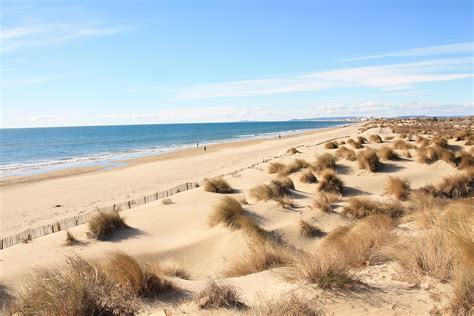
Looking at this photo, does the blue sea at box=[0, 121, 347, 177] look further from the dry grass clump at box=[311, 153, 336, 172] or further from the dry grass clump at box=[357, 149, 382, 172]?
the dry grass clump at box=[357, 149, 382, 172]

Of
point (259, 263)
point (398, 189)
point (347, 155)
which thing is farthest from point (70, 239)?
point (347, 155)

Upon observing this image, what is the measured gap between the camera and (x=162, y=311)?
5.07 meters

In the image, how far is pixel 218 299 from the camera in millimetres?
5066

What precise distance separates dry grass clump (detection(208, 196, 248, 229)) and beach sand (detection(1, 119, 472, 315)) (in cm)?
26

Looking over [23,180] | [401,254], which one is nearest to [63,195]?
[23,180]

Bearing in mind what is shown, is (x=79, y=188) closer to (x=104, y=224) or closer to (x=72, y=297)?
(x=104, y=224)

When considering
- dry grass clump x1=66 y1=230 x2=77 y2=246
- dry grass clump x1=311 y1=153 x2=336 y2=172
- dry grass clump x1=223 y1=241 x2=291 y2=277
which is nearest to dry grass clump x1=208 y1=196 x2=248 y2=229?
dry grass clump x1=223 y1=241 x2=291 y2=277

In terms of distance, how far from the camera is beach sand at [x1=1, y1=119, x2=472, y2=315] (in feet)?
16.4

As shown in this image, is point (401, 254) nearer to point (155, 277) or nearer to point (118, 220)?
point (155, 277)

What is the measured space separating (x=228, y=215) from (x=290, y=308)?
7.06 m

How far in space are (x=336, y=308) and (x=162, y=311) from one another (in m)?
2.21

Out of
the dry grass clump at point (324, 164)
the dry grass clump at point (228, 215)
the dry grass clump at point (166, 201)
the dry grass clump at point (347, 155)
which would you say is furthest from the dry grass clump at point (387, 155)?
the dry grass clump at point (166, 201)

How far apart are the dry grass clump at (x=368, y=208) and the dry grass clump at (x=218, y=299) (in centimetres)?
737

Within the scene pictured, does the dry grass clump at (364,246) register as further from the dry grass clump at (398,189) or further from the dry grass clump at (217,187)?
the dry grass clump at (217,187)
